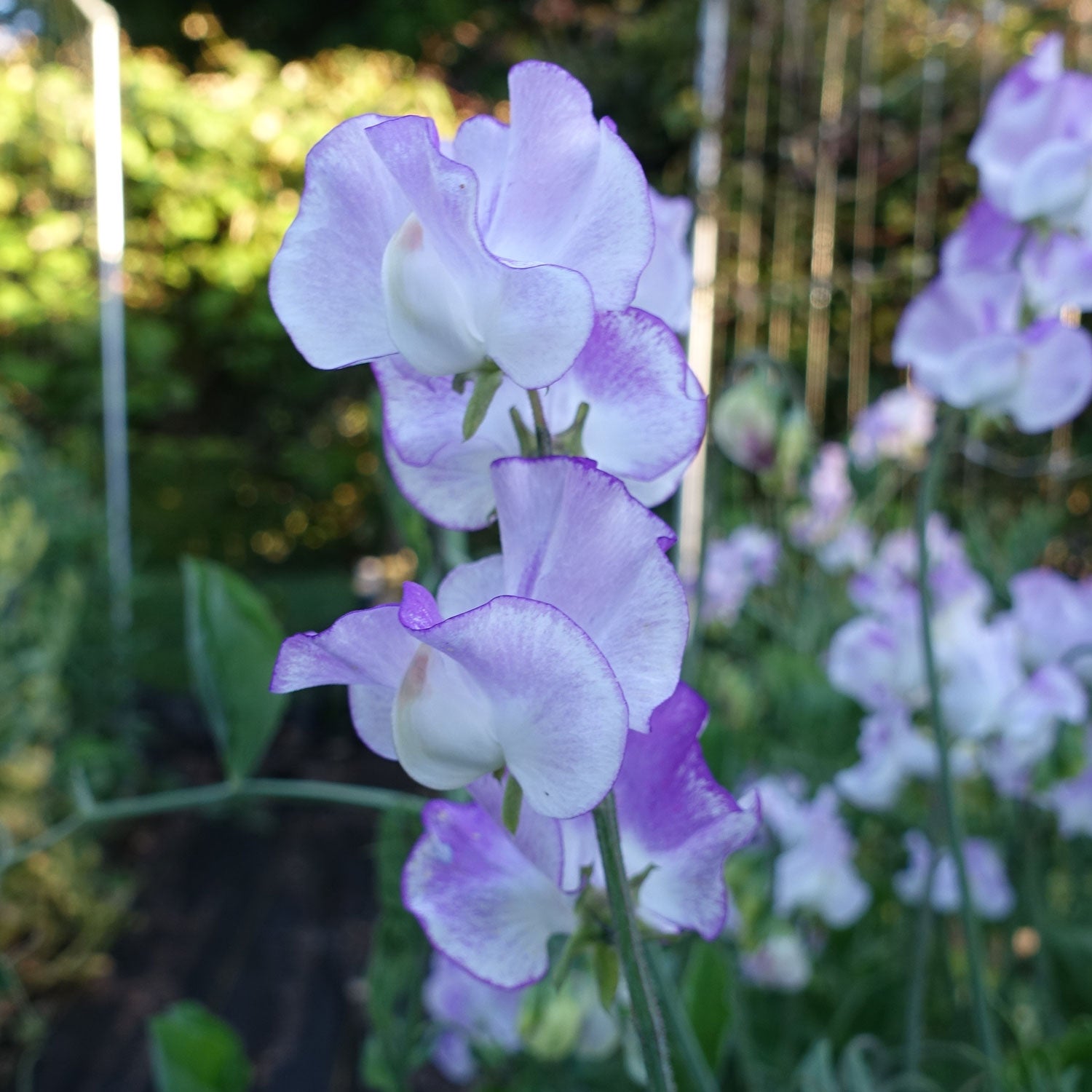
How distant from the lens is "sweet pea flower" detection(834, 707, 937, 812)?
0.65m

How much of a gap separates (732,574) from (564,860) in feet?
4.15

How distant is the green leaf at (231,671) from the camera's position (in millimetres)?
435

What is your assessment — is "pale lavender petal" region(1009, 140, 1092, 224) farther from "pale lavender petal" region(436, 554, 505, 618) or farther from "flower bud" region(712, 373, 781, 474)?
"pale lavender petal" region(436, 554, 505, 618)

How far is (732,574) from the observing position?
1.51m

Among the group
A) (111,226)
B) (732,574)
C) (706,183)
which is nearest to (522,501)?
(732,574)

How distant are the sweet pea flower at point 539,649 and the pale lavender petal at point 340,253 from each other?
2.1 inches

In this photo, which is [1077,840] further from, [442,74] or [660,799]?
[442,74]

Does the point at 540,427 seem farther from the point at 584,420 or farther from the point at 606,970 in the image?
the point at 606,970

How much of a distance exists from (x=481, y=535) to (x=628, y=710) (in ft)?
9.78

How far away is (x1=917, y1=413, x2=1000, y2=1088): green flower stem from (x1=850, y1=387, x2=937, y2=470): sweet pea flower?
3.92ft

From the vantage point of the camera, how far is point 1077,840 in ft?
2.97

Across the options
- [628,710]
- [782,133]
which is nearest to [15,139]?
[782,133]

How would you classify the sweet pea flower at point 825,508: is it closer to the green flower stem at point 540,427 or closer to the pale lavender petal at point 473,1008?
the pale lavender petal at point 473,1008

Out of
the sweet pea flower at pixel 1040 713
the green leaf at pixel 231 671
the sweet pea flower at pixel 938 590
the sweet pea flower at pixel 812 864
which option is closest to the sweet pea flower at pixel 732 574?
the sweet pea flower at pixel 938 590
